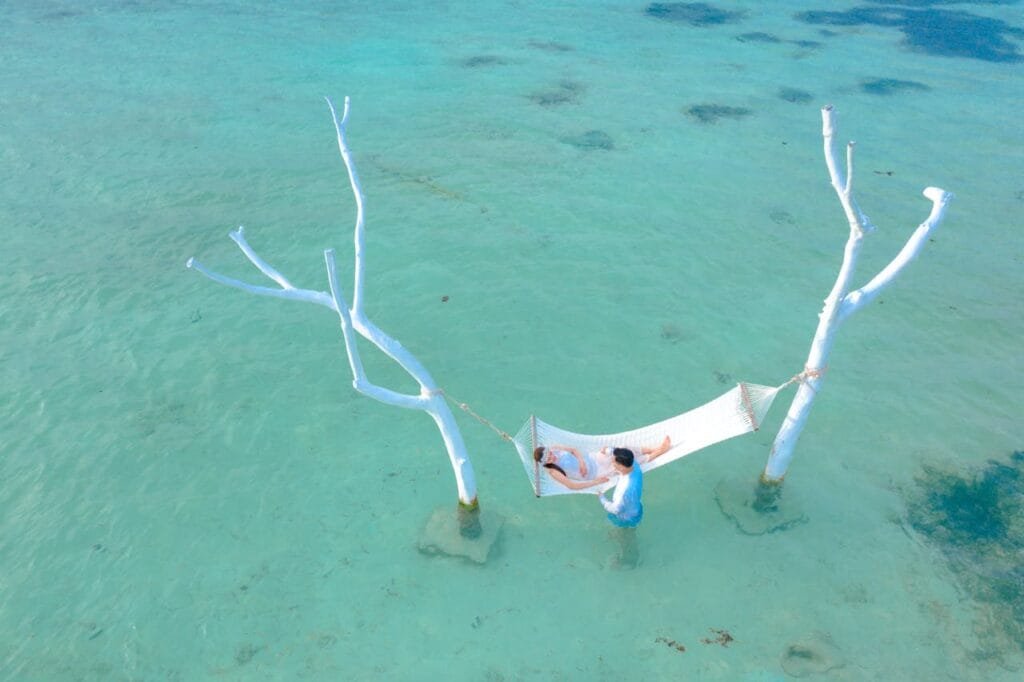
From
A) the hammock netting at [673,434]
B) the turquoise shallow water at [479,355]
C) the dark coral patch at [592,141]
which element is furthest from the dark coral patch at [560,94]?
the hammock netting at [673,434]

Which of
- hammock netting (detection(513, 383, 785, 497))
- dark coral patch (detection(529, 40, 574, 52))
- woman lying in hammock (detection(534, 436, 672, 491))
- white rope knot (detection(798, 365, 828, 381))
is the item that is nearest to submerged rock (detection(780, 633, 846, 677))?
hammock netting (detection(513, 383, 785, 497))

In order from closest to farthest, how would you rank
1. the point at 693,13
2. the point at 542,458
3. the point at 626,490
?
the point at 626,490 → the point at 542,458 → the point at 693,13

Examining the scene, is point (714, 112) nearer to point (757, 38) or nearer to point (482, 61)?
point (757, 38)

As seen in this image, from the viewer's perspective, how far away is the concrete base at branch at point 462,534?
18.0ft

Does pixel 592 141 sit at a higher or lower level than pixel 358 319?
lower

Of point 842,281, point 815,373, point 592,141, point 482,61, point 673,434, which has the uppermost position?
point 842,281

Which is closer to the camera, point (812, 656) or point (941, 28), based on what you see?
point (812, 656)

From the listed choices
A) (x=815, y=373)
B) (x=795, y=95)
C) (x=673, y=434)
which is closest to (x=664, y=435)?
(x=673, y=434)

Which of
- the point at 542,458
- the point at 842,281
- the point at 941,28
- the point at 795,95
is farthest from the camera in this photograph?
the point at 941,28

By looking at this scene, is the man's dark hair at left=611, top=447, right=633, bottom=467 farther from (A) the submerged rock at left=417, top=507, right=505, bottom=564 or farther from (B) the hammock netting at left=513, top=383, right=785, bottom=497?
(A) the submerged rock at left=417, top=507, right=505, bottom=564

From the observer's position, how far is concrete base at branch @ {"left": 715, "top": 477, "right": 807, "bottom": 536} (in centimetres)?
567

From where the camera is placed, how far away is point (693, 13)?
16.0 metres

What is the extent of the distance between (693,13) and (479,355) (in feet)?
39.3

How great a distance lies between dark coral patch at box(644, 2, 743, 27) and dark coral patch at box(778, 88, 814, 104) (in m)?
3.65
